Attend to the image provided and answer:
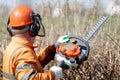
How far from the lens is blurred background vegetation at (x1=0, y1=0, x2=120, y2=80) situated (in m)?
5.65

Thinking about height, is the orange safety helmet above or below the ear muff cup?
above

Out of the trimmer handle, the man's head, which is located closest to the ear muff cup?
the man's head

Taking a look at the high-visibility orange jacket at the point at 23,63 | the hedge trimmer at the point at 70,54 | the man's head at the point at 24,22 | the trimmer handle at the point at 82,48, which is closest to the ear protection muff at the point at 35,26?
the man's head at the point at 24,22

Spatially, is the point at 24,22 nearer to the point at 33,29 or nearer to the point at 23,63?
the point at 33,29

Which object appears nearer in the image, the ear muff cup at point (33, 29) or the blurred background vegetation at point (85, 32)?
the ear muff cup at point (33, 29)

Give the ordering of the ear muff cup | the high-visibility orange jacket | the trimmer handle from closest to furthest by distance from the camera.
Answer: the high-visibility orange jacket < the ear muff cup < the trimmer handle

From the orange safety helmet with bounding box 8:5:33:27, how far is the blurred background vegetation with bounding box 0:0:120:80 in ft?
5.03

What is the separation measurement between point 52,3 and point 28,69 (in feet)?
8.87

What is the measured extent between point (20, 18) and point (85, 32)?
2298mm

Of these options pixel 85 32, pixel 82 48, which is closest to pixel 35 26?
pixel 82 48

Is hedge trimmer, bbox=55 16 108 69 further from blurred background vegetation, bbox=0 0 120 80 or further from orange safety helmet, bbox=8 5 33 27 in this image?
blurred background vegetation, bbox=0 0 120 80

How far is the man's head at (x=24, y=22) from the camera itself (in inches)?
167

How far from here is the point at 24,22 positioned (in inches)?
167

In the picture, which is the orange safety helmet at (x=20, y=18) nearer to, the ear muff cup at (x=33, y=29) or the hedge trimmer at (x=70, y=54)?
the ear muff cup at (x=33, y=29)
